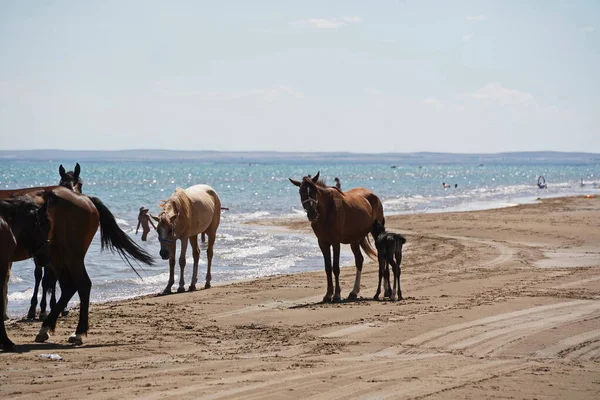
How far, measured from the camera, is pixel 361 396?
7754 mm

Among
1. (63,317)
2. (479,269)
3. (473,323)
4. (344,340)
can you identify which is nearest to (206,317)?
(63,317)

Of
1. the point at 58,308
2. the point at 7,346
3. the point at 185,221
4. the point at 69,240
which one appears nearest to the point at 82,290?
the point at 58,308

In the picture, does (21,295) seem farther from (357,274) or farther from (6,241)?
(6,241)

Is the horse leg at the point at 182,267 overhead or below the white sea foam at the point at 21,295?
overhead

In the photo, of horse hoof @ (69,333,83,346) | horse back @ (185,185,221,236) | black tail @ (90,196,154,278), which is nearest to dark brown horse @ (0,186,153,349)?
horse hoof @ (69,333,83,346)

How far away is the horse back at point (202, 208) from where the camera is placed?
17750 mm

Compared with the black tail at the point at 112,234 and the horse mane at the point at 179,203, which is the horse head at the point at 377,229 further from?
the black tail at the point at 112,234

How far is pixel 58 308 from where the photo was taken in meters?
11.0

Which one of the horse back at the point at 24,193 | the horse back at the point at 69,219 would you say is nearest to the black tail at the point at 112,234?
the horse back at the point at 69,219

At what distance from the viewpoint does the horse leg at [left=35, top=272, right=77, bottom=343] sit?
10.8 meters

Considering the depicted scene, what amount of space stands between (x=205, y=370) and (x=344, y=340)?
235cm

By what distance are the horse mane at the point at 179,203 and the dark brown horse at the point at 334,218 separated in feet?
9.56

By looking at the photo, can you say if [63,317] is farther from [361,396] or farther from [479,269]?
[479,269]

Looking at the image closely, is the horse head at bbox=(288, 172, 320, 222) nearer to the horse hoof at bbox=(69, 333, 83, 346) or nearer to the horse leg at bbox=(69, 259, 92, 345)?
the horse leg at bbox=(69, 259, 92, 345)
